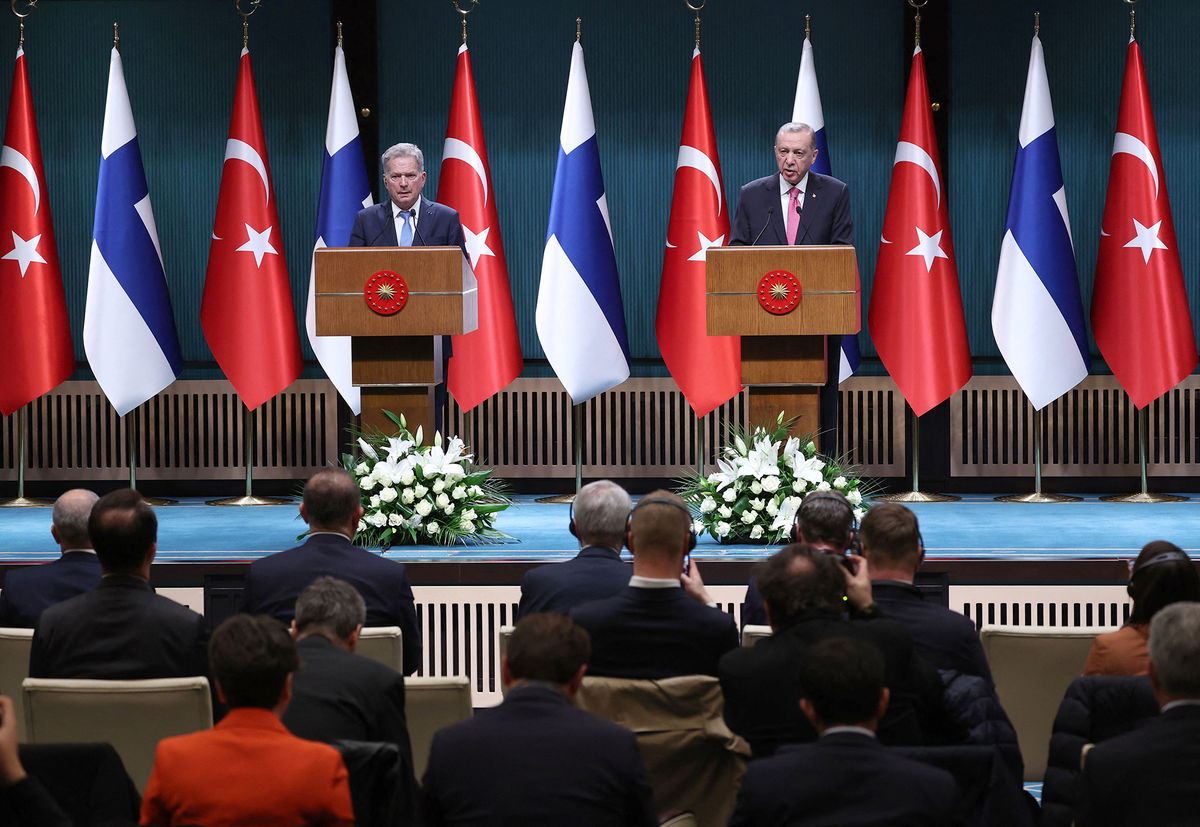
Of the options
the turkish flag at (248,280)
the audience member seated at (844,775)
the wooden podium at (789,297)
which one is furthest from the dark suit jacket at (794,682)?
the turkish flag at (248,280)

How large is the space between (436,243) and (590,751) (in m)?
4.36

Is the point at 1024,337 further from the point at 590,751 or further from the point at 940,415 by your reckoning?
the point at 590,751

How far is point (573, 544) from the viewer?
633 centimetres

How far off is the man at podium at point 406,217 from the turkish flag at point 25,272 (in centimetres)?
257

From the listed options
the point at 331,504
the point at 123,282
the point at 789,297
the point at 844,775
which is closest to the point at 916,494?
the point at 789,297

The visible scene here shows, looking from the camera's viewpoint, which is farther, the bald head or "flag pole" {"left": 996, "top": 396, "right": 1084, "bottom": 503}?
"flag pole" {"left": 996, "top": 396, "right": 1084, "bottom": 503}

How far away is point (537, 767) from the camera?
252 centimetres

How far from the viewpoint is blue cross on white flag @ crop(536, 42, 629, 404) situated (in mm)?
8266

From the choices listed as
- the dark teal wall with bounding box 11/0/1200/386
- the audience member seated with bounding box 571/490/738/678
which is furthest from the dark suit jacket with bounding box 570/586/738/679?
the dark teal wall with bounding box 11/0/1200/386

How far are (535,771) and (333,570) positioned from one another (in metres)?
1.64

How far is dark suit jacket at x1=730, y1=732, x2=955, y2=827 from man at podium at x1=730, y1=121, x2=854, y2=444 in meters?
4.25

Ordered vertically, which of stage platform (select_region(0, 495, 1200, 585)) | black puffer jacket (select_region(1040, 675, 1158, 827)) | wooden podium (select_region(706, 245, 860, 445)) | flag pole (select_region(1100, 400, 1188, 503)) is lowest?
black puffer jacket (select_region(1040, 675, 1158, 827))

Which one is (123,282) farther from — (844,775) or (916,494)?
(844,775)

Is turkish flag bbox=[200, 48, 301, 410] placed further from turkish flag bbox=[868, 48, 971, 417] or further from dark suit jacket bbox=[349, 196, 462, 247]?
turkish flag bbox=[868, 48, 971, 417]
